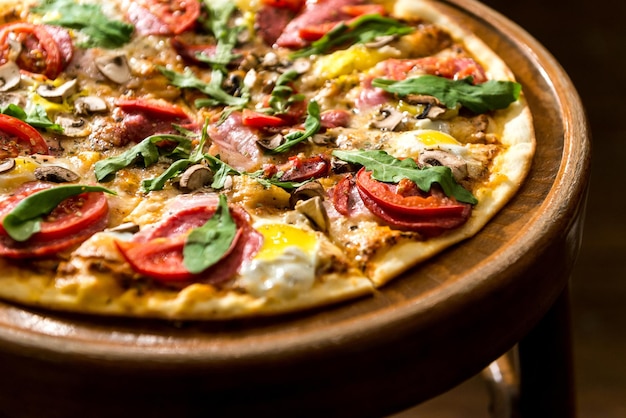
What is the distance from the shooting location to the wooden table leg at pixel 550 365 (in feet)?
8.25

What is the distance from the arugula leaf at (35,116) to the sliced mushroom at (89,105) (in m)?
0.11

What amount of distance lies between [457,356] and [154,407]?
28.6 inches

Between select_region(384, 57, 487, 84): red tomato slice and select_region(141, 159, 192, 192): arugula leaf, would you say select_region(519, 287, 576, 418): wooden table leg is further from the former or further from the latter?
select_region(141, 159, 192, 192): arugula leaf

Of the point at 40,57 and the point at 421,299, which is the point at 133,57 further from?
the point at 421,299

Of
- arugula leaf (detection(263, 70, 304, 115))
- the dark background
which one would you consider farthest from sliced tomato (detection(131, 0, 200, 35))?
the dark background

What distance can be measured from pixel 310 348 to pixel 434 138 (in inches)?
39.3

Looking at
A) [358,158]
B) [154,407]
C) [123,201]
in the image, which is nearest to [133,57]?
[123,201]

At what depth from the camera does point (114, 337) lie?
171cm

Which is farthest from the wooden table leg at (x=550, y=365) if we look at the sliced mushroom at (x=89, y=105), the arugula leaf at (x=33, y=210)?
the sliced mushroom at (x=89, y=105)

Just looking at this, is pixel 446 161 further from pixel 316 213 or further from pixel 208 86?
pixel 208 86

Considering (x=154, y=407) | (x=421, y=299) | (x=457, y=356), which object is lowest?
(x=154, y=407)

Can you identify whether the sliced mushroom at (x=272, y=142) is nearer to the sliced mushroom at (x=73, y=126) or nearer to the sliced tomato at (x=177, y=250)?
the sliced tomato at (x=177, y=250)

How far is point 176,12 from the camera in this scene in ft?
10.1

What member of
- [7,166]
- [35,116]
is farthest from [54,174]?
[35,116]
